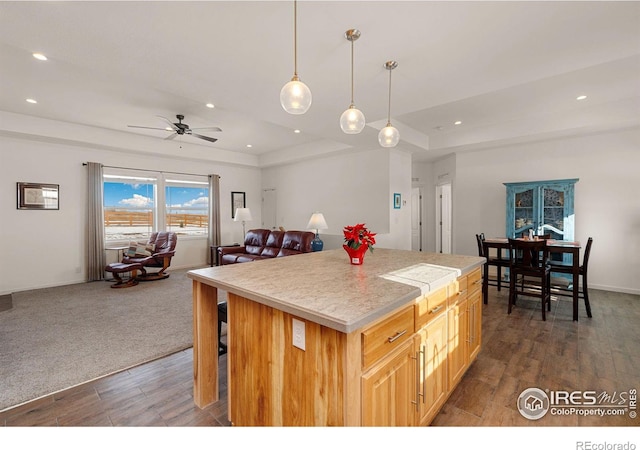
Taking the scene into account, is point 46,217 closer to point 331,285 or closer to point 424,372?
point 331,285

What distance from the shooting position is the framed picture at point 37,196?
496cm

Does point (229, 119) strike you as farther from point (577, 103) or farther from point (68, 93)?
point (577, 103)

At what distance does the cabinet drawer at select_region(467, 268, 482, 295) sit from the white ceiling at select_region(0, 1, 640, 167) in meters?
1.85

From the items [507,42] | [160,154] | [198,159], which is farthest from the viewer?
[198,159]

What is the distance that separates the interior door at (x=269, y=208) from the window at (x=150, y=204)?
5.34ft

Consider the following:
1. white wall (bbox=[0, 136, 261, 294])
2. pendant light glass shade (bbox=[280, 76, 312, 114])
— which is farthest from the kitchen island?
white wall (bbox=[0, 136, 261, 294])

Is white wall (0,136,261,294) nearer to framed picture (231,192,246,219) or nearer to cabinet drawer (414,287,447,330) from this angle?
framed picture (231,192,246,219)

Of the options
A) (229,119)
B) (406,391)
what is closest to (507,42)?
(406,391)

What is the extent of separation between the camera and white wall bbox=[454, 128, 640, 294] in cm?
447

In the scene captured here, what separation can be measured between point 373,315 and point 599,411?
6.41 feet

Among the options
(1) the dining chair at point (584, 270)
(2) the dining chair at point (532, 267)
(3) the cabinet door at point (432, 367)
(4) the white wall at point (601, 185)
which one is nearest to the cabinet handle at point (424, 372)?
(3) the cabinet door at point (432, 367)

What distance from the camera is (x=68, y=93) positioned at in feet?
12.6

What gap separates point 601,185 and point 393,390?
550 centimetres

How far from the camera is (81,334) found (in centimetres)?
313
